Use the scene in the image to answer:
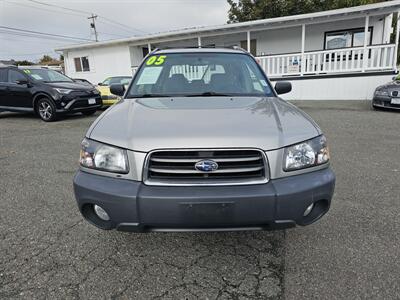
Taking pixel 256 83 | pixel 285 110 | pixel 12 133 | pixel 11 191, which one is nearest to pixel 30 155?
pixel 11 191

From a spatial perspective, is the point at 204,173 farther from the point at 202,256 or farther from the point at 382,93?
the point at 382,93

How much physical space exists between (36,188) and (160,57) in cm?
225

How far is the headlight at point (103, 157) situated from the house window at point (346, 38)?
1490cm

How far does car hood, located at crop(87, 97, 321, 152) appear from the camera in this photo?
1.86m

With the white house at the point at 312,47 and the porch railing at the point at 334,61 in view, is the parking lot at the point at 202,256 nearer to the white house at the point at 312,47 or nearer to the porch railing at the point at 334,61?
the white house at the point at 312,47

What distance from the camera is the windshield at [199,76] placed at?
9.62 feet

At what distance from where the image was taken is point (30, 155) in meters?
5.27

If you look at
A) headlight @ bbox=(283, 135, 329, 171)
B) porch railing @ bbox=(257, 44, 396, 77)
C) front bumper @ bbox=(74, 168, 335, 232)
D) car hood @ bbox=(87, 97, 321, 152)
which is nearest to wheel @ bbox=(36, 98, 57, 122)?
car hood @ bbox=(87, 97, 321, 152)

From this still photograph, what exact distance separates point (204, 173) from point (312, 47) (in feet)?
49.3

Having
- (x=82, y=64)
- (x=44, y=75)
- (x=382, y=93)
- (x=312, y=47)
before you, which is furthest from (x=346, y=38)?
(x=82, y=64)

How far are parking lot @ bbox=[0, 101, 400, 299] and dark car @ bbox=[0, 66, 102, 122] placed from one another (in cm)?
499

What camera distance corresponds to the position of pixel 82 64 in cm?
1934

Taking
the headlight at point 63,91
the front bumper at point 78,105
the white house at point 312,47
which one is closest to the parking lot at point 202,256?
the front bumper at point 78,105

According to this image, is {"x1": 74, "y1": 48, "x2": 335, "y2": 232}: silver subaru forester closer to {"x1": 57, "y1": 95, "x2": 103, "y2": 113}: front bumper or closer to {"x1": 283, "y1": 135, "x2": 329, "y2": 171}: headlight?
{"x1": 283, "y1": 135, "x2": 329, "y2": 171}: headlight
